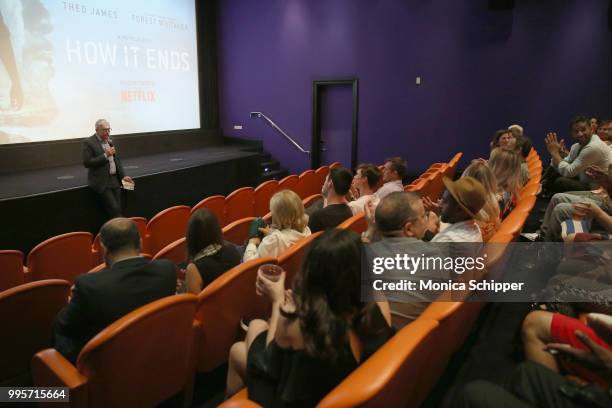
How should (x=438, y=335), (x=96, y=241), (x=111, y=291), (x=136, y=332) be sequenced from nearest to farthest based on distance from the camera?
(x=438, y=335), (x=136, y=332), (x=111, y=291), (x=96, y=241)

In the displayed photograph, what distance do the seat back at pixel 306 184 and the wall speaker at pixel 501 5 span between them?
3921 mm

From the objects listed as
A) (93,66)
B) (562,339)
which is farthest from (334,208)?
(93,66)

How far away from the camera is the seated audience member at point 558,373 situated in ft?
4.13

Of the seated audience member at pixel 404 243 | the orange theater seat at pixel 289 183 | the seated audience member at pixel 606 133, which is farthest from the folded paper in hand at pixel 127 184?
the seated audience member at pixel 606 133

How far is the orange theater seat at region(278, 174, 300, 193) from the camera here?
5086mm

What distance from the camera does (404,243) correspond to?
1.72 meters

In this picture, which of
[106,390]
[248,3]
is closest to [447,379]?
[106,390]

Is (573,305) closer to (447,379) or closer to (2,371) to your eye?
(447,379)

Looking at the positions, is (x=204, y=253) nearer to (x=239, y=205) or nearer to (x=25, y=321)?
(x=25, y=321)

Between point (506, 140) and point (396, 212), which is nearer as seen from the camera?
point (396, 212)

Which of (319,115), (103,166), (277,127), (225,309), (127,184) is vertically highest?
(319,115)

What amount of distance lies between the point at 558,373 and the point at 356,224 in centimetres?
137

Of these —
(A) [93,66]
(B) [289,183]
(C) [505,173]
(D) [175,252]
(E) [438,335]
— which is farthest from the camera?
(A) [93,66]

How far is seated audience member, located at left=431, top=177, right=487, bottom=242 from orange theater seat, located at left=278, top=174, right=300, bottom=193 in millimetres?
3147
